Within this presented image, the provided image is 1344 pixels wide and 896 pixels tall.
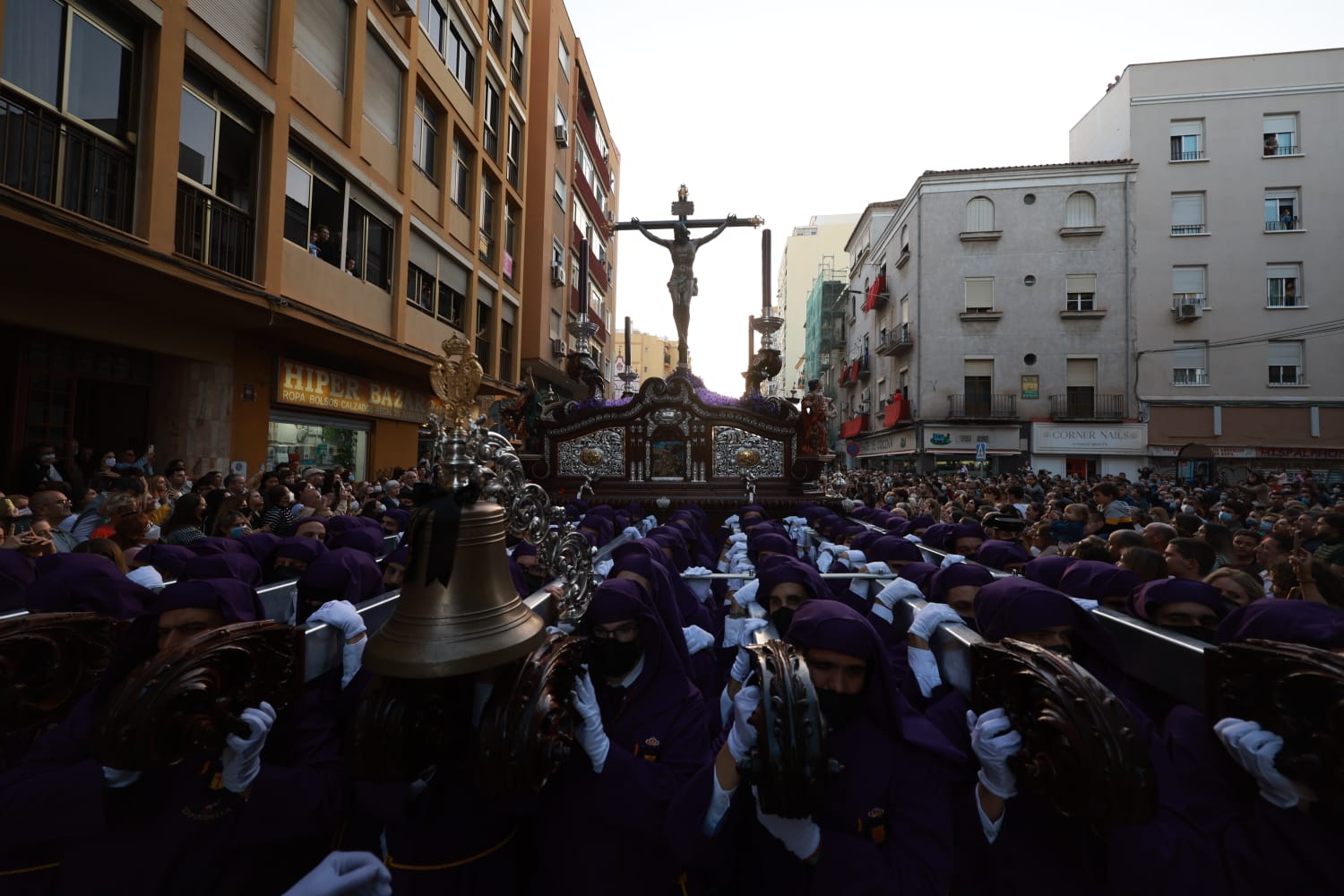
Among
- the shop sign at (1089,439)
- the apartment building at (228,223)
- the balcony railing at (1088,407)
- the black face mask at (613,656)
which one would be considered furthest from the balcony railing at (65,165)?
the balcony railing at (1088,407)

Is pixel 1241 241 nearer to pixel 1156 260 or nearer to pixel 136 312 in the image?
pixel 1156 260

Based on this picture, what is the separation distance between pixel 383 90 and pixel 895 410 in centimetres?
2591

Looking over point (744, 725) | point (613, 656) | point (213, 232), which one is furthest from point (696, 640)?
point (213, 232)

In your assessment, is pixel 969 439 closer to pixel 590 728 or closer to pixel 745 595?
pixel 745 595

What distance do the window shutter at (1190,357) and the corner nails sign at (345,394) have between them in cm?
3224

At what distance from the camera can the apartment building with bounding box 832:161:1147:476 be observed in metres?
29.3

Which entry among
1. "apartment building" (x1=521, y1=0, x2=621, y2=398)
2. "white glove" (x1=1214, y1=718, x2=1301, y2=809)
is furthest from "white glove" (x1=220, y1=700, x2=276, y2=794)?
"apartment building" (x1=521, y1=0, x2=621, y2=398)

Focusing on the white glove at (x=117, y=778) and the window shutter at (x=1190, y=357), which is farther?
the window shutter at (x=1190, y=357)

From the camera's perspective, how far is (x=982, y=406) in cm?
3047

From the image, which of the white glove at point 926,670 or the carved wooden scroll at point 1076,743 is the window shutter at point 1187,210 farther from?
the carved wooden scroll at point 1076,743

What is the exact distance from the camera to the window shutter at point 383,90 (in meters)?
14.1

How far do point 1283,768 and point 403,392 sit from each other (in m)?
17.9

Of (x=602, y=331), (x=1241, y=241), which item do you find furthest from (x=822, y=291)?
(x=1241, y=241)

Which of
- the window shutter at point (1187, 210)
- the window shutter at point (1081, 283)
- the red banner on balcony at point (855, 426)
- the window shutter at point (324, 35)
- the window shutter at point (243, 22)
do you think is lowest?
the red banner on balcony at point (855, 426)
